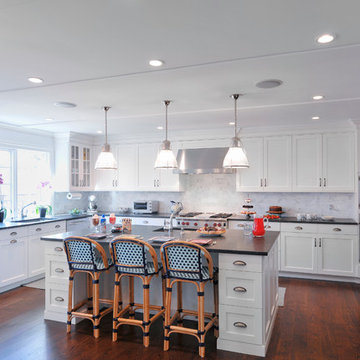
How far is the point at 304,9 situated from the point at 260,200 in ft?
14.2

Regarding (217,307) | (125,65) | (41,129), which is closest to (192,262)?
(217,307)

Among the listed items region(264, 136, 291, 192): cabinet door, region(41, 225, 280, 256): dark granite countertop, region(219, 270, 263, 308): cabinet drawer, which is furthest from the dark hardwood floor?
region(264, 136, 291, 192): cabinet door

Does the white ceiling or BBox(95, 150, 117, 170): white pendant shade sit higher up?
the white ceiling

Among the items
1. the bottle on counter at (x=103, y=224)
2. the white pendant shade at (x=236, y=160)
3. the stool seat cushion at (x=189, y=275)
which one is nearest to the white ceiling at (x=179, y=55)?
the white pendant shade at (x=236, y=160)

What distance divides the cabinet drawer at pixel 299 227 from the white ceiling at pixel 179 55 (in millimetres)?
1762

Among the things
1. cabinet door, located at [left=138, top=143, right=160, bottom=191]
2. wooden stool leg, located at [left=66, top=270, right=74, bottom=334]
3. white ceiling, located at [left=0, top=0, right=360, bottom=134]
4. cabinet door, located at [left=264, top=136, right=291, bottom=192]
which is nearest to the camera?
white ceiling, located at [left=0, top=0, right=360, bottom=134]

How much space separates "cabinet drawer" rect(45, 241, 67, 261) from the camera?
3.54 m

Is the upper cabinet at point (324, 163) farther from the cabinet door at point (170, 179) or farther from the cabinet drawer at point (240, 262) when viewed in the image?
the cabinet drawer at point (240, 262)

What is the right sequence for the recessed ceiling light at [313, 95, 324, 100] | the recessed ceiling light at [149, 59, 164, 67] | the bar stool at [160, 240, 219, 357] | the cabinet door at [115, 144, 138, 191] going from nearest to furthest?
the recessed ceiling light at [149, 59, 164, 67]
the bar stool at [160, 240, 219, 357]
the recessed ceiling light at [313, 95, 324, 100]
the cabinet door at [115, 144, 138, 191]

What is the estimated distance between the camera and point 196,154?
229 inches

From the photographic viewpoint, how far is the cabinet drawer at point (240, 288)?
2.83 metres

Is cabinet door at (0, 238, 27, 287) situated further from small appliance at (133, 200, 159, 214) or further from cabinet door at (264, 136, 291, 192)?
cabinet door at (264, 136, 291, 192)

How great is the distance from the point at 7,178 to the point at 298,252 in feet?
15.9

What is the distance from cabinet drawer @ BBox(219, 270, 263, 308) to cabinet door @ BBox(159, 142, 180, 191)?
328cm
